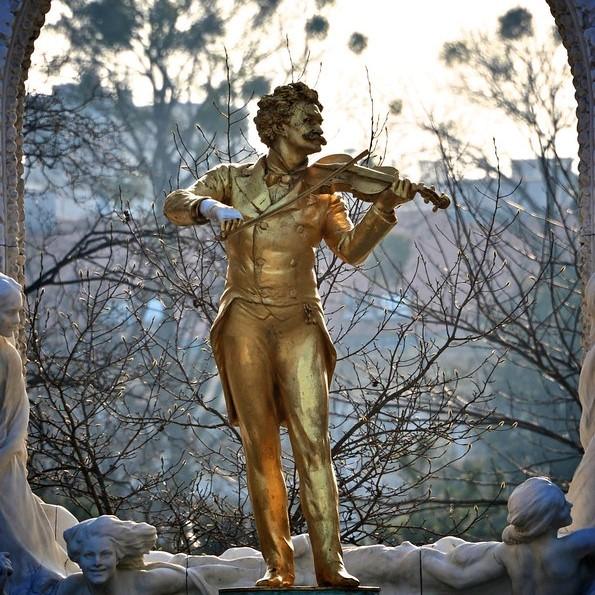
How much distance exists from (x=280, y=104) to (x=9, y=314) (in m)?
1.53

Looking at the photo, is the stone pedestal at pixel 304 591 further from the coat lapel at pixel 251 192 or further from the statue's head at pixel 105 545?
the coat lapel at pixel 251 192

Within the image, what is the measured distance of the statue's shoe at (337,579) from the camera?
305 inches

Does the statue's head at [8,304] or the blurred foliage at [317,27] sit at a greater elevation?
the blurred foliage at [317,27]

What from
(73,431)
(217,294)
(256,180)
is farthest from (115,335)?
(256,180)

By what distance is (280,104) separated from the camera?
8.05m

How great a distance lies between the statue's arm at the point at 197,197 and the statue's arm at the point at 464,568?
5.80ft

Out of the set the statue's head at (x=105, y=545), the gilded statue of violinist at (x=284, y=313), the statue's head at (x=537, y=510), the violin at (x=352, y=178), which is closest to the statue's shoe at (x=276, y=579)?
the gilded statue of violinist at (x=284, y=313)

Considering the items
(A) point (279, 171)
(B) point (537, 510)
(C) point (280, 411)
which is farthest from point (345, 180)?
(B) point (537, 510)

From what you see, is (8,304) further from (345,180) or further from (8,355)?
(345,180)

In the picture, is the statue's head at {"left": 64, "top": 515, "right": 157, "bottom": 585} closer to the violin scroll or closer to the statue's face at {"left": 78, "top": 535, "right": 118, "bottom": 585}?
the statue's face at {"left": 78, "top": 535, "right": 118, "bottom": 585}

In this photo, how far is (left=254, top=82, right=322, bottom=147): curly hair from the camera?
26.4 ft

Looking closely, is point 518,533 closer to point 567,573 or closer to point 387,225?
point 567,573

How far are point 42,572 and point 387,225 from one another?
209 cm

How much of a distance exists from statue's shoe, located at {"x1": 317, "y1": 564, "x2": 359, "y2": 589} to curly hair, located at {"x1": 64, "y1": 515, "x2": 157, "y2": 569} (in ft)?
2.66
